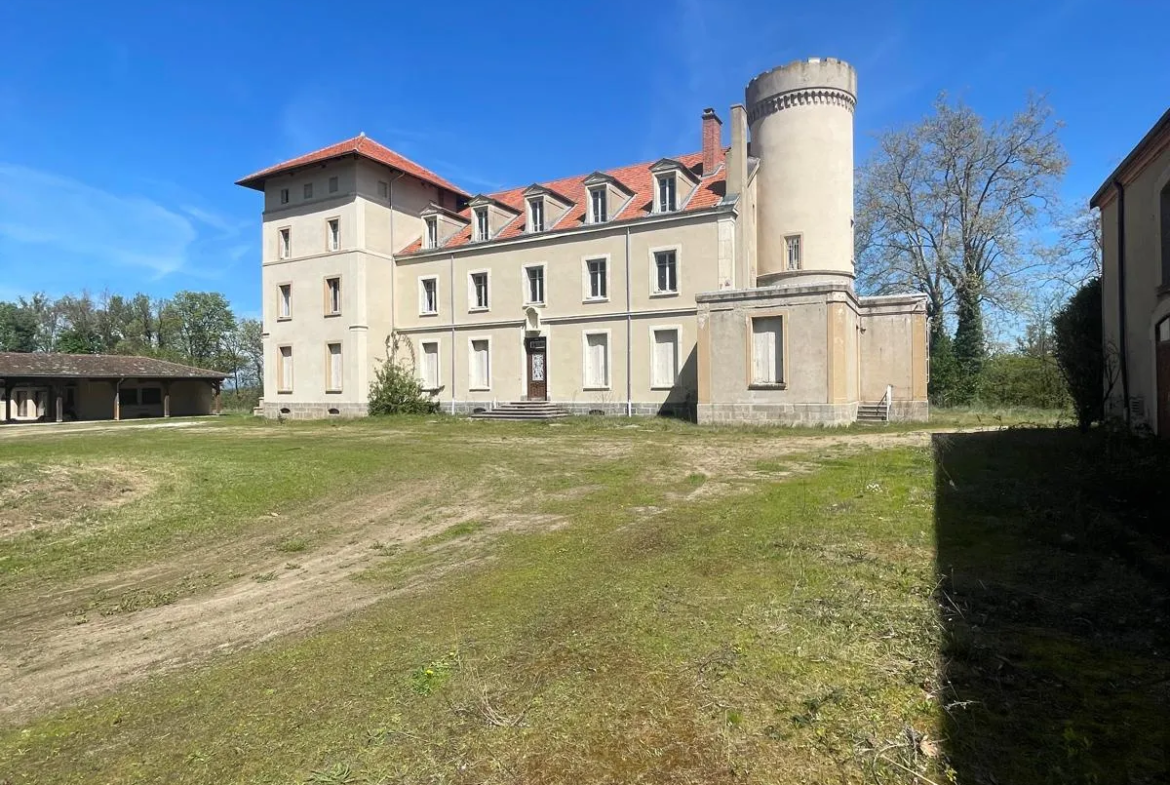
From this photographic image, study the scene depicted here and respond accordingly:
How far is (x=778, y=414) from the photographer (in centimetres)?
2016

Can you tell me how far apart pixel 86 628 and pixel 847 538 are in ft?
21.2

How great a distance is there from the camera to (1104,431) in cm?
1255

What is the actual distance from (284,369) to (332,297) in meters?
4.97

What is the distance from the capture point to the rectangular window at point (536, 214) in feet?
92.7

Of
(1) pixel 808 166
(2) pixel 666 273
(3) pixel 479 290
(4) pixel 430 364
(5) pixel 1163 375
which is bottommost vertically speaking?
(5) pixel 1163 375

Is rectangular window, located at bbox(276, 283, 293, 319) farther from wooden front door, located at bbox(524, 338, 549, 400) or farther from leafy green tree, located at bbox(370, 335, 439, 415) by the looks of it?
wooden front door, located at bbox(524, 338, 549, 400)

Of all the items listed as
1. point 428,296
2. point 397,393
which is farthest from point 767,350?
point 428,296

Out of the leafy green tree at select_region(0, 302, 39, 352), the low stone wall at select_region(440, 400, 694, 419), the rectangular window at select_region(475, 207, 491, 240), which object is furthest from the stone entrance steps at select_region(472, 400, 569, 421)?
the leafy green tree at select_region(0, 302, 39, 352)

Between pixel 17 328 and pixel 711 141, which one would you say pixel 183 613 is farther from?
pixel 17 328

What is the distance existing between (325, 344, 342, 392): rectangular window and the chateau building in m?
0.11

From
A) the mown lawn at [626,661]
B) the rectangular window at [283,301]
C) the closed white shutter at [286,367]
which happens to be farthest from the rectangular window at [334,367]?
the mown lawn at [626,661]

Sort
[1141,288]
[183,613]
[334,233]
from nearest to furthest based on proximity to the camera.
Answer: [183,613] → [1141,288] → [334,233]

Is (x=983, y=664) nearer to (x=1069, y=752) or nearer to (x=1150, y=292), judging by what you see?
(x=1069, y=752)

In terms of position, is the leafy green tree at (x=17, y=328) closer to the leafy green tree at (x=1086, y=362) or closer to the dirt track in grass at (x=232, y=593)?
the dirt track in grass at (x=232, y=593)
